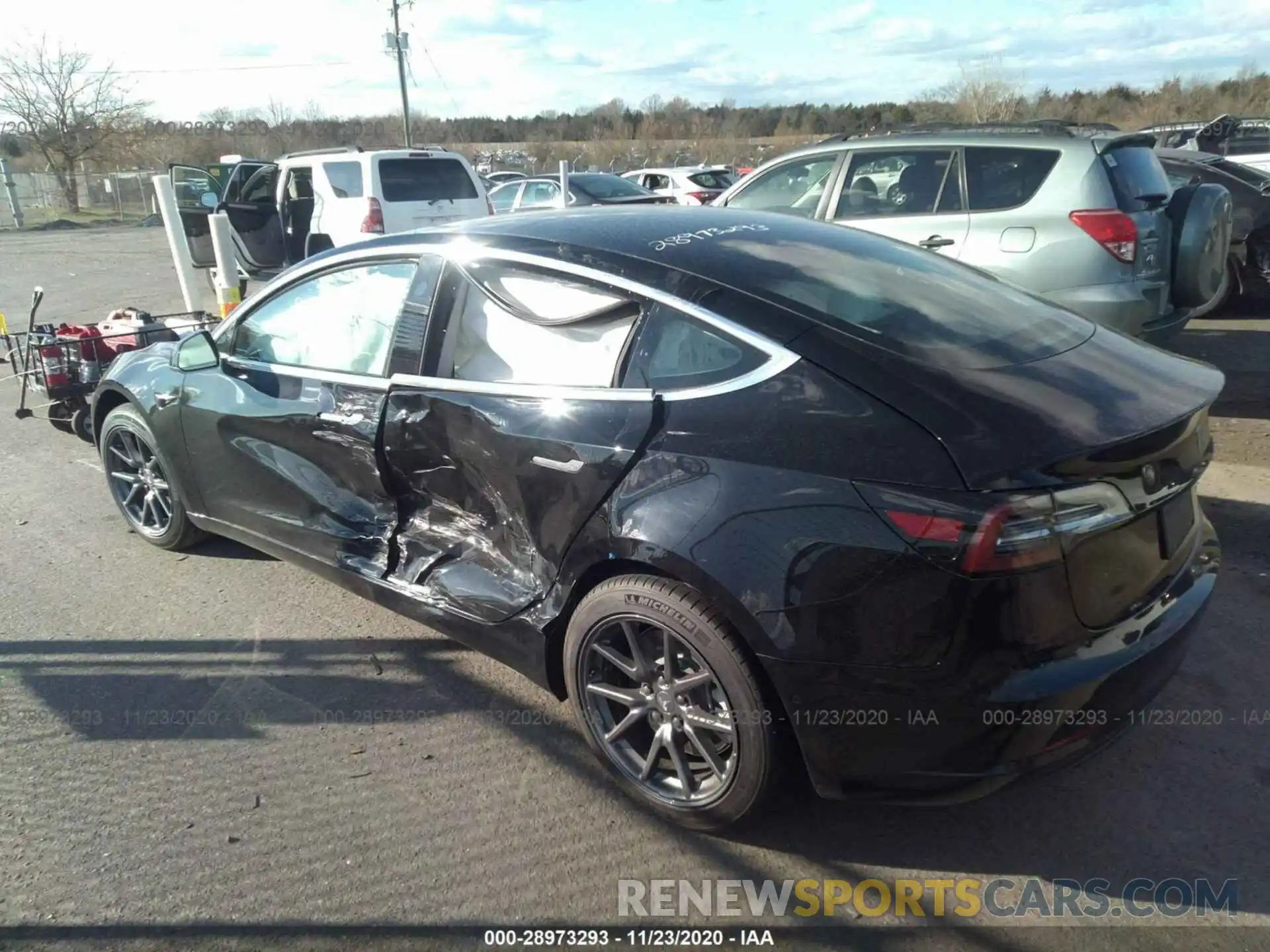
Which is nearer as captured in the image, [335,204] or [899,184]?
[899,184]

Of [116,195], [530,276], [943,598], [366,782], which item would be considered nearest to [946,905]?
[943,598]

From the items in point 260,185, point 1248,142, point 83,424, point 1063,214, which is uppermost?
point 1248,142

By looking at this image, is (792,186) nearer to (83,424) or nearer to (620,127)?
(83,424)

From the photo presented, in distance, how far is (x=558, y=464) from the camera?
2.79 m

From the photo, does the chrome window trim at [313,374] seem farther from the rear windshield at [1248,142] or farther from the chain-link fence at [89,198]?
the chain-link fence at [89,198]

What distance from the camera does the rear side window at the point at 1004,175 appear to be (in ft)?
20.1

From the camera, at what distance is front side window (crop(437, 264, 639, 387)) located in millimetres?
→ 2814

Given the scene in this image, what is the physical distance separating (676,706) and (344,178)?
1028 cm

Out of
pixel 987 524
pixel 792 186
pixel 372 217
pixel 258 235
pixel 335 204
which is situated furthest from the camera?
pixel 258 235

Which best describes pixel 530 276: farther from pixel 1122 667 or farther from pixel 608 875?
pixel 1122 667

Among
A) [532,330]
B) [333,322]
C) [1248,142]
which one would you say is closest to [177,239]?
[333,322]

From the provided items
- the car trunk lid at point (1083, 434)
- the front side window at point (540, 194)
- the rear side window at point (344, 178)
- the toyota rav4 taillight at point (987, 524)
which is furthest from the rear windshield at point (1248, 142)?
the toyota rav4 taillight at point (987, 524)

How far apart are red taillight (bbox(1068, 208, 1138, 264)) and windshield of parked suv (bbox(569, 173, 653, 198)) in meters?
10.2

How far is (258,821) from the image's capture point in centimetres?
285
